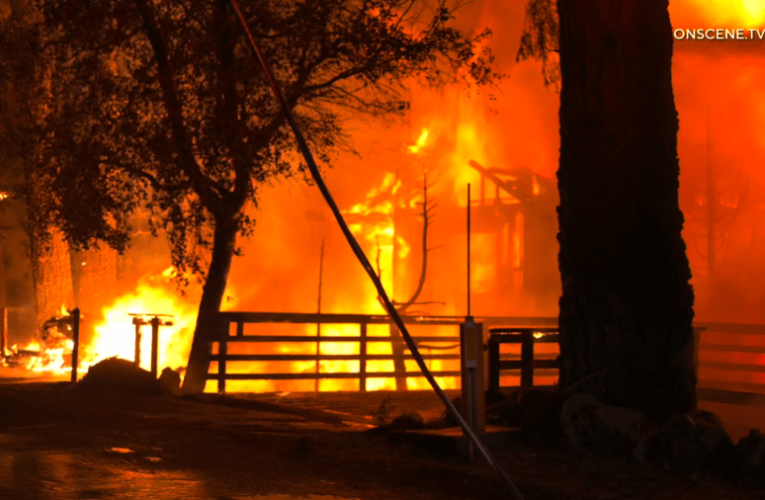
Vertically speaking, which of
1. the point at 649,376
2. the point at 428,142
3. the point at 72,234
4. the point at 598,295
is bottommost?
the point at 649,376

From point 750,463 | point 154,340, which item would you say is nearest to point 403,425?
point 750,463

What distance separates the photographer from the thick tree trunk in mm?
10117

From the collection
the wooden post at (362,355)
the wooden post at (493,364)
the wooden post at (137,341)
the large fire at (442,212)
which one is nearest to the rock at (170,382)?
the wooden post at (137,341)

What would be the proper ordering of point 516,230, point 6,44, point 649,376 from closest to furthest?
point 649,376 → point 6,44 → point 516,230

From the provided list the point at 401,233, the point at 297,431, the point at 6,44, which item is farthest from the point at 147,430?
the point at 401,233

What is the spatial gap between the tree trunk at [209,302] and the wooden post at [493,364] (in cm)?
606

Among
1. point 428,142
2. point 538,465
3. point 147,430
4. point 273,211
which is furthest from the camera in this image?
point 273,211

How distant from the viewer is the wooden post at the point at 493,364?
40.5 ft

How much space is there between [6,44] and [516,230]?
57.8 feet

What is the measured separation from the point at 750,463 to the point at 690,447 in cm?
51

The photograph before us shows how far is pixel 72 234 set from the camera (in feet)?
59.7

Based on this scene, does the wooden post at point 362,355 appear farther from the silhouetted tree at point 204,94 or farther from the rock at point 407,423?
the rock at point 407,423

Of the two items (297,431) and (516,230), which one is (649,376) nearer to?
(297,431)

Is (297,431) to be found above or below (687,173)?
below
